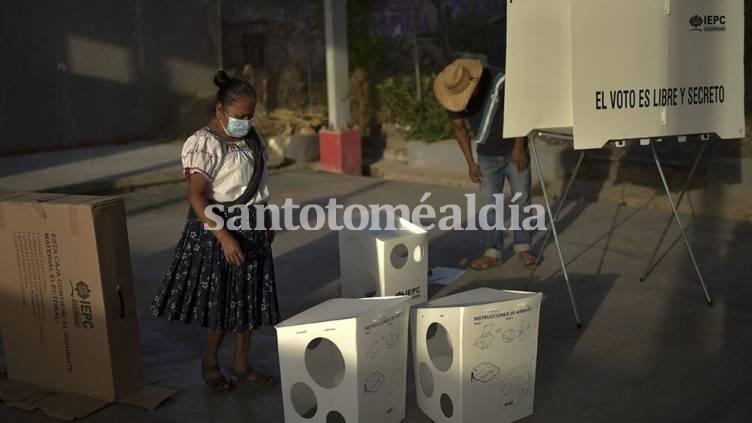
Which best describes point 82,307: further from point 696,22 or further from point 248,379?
point 696,22

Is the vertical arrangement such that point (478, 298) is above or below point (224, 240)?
below

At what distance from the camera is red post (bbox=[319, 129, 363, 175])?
10.8 meters

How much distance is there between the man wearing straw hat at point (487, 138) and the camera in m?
5.82

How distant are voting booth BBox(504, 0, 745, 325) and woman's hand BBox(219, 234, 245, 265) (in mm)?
1806

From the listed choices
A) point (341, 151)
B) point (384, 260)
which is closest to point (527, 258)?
point (384, 260)

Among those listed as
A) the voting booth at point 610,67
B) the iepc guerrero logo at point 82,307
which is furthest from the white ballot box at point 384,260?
the iepc guerrero logo at point 82,307

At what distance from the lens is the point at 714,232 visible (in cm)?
713

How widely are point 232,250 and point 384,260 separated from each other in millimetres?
1312

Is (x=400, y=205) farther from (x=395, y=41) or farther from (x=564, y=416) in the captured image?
(x=395, y=41)

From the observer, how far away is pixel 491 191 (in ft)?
20.1

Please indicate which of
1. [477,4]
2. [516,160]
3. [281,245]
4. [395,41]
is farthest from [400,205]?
[477,4]

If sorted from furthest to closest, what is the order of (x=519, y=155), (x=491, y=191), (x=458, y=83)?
(x=491, y=191) → (x=519, y=155) → (x=458, y=83)

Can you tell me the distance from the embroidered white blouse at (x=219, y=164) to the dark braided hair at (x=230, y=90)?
178 millimetres

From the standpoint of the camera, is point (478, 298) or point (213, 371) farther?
point (213, 371)
